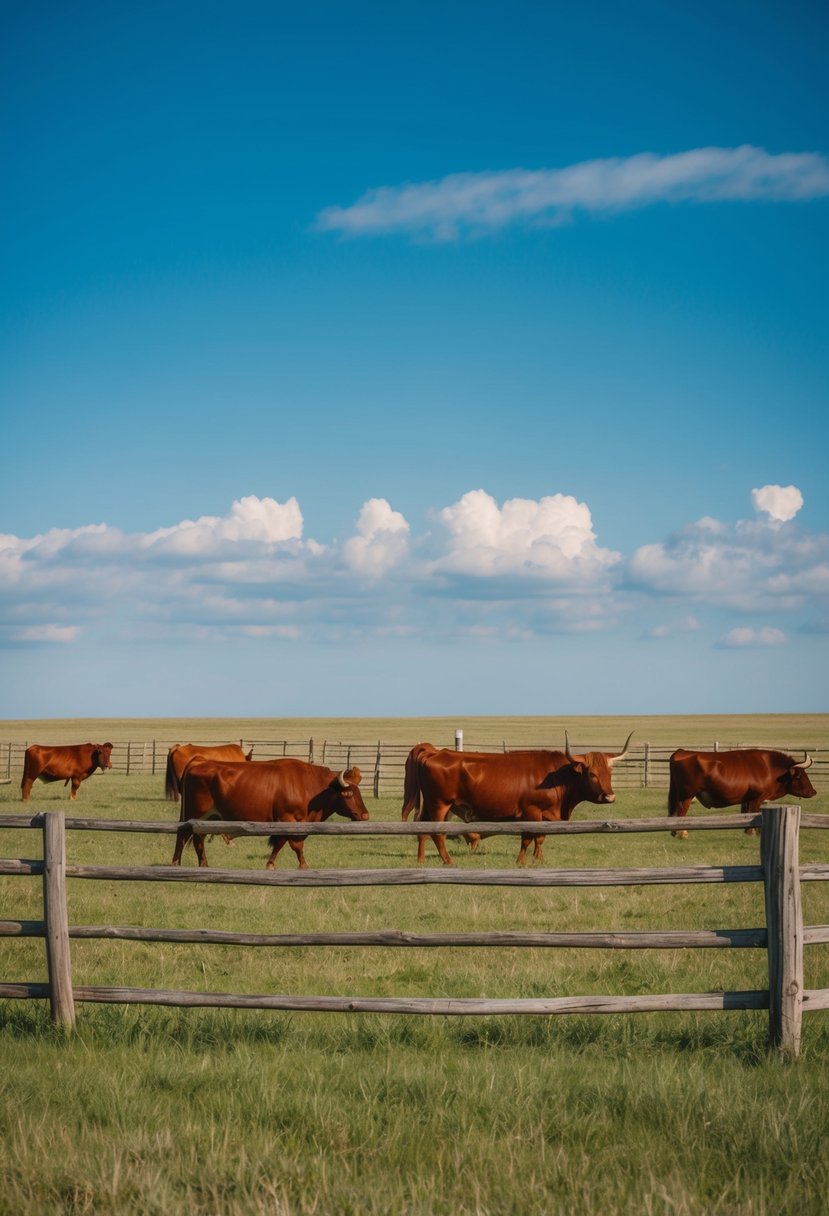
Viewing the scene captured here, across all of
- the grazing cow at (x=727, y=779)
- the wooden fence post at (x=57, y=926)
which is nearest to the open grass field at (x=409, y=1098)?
the wooden fence post at (x=57, y=926)

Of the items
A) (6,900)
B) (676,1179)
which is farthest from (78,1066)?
(6,900)

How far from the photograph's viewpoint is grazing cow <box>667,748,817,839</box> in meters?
20.9

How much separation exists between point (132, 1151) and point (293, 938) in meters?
2.11

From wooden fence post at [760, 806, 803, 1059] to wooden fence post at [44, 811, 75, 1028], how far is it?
4.27m

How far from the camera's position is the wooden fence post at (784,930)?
19.0 ft

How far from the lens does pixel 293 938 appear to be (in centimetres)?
636

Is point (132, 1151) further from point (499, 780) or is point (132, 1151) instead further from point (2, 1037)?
point (499, 780)

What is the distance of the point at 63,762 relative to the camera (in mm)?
28438

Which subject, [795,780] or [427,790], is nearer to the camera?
[427,790]

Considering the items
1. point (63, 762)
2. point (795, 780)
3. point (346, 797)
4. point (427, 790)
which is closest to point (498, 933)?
point (346, 797)

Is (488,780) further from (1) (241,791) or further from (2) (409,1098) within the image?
(2) (409,1098)

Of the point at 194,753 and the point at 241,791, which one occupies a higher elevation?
the point at 194,753

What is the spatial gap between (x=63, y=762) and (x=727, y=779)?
1801cm

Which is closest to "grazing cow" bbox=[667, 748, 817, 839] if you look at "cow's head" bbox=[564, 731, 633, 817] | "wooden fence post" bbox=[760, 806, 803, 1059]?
"cow's head" bbox=[564, 731, 633, 817]
